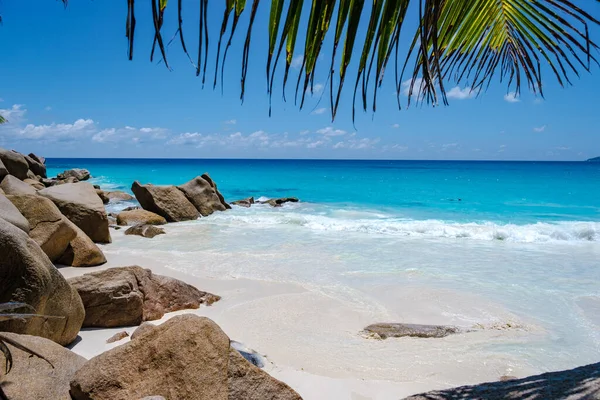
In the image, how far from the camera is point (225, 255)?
376 inches

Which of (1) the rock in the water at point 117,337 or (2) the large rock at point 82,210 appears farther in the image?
(2) the large rock at point 82,210

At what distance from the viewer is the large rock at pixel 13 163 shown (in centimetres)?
1745

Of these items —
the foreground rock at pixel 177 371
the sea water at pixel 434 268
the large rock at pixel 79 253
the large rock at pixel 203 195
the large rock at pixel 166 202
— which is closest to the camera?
the foreground rock at pixel 177 371

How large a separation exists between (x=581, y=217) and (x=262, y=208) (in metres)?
15.5

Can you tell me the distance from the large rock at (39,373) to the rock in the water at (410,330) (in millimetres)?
3403

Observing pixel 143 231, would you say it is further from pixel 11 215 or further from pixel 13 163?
pixel 13 163

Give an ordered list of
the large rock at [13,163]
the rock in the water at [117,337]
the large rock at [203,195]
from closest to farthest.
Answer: the rock in the water at [117,337], the large rock at [203,195], the large rock at [13,163]

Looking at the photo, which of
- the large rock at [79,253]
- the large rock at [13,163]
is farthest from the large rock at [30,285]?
the large rock at [13,163]

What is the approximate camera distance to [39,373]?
2.83 metres

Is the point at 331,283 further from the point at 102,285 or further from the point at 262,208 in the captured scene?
the point at 262,208

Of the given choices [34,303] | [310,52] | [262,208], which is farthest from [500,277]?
[262,208]

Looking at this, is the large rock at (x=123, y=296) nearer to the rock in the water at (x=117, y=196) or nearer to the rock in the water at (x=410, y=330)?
the rock in the water at (x=410, y=330)

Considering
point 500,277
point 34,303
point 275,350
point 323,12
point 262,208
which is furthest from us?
point 262,208

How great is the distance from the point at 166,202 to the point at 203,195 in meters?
2.35
